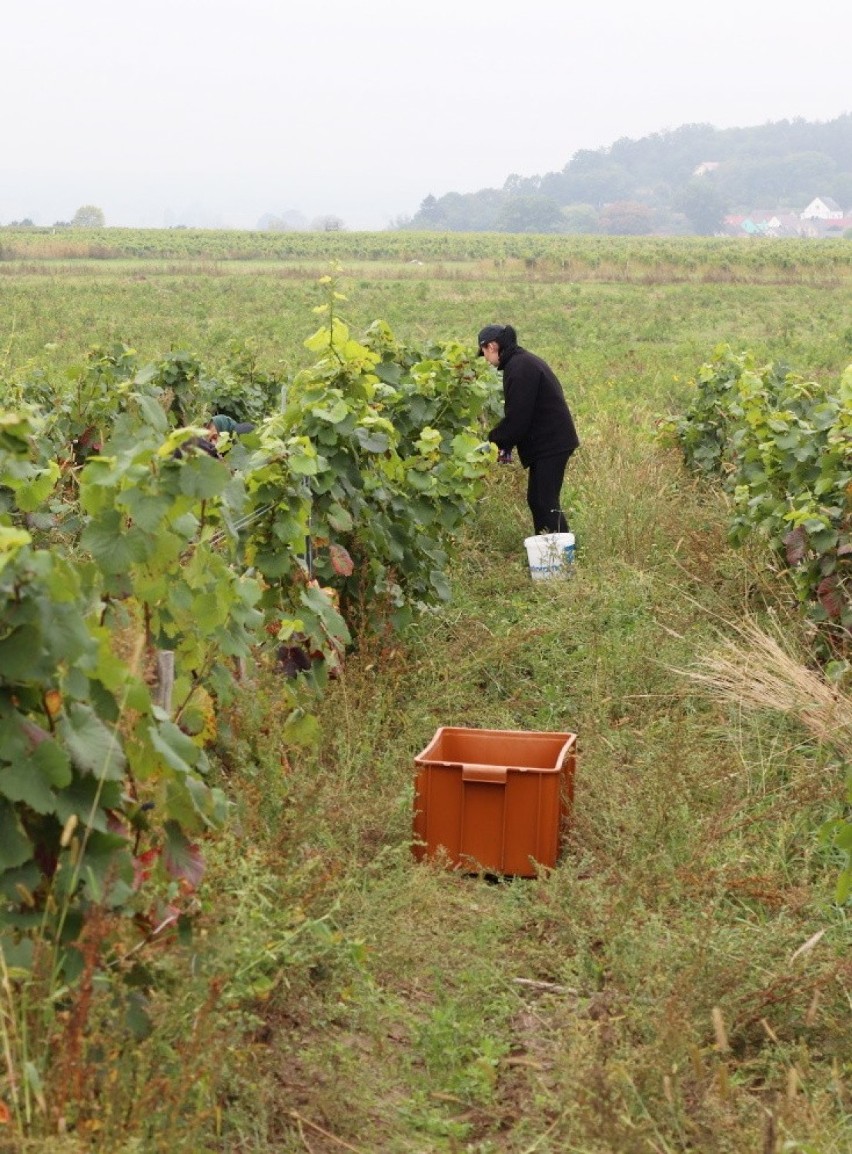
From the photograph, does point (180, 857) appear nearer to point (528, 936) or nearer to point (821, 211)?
point (528, 936)

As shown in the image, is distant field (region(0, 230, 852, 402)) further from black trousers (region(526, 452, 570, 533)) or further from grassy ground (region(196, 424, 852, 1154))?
grassy ground (region(196, 424, 852, 1154))

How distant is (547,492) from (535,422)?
0.45 meters

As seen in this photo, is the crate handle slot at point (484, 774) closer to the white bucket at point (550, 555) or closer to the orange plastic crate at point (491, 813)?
the orange plastic crate at point (491, 813)

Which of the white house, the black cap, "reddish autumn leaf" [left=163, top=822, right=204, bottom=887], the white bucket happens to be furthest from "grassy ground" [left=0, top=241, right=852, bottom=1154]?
the white house

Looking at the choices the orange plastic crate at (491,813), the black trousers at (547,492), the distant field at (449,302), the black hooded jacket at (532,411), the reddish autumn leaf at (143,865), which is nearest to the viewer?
the reddish autumn leaf at (143,865)

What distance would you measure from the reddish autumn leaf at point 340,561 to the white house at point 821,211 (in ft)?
628

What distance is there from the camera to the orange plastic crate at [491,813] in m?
4.75

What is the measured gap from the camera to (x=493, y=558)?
9.36 m

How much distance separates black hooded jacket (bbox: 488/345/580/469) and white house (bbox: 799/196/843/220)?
Answer: 188085mm

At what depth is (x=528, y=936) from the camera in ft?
14.3

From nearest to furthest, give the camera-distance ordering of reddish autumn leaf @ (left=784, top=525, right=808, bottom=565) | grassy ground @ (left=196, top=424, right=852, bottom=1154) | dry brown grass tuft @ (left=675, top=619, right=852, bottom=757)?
grassy ground @ (left=196, top=424, right=852, bottom=1154), dry brown grass tuft @ (left=675, top=619, right=852, bottom=757), reddish autumn leaf @ (left=784, top=525, right=808, bottom=565)

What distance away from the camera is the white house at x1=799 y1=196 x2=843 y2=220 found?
188125mm

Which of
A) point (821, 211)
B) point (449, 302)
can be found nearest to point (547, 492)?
point (449, 302)

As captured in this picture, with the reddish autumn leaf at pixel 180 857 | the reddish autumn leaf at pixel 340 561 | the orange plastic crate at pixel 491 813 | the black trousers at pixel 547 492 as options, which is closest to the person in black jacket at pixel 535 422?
the black trousers at pixel 547 492
